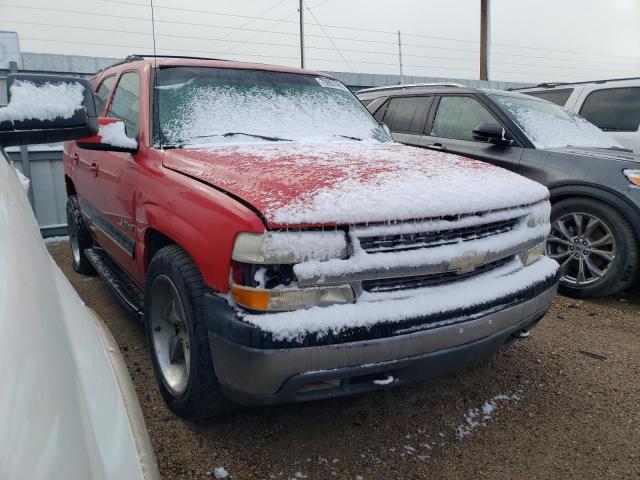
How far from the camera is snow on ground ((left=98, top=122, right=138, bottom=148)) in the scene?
2617mm

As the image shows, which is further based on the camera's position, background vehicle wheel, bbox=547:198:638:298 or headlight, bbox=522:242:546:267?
background vehicle wheel, bbox=547:198:638:298

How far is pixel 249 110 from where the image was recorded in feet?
9.82

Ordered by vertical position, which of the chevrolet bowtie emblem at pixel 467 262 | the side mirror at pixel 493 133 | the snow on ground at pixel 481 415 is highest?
the side mirror at pixel 493 133

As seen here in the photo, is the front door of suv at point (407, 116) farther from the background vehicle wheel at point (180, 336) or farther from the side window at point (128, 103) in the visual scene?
the background vehicle wheel at point (180, 336)

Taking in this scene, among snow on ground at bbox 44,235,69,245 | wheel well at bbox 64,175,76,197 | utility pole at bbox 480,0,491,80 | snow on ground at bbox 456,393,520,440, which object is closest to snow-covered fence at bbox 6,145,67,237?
snow on ground at bbox 44,235,69,245

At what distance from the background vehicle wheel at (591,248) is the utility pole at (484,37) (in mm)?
12812

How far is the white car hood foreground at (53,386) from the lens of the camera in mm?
618

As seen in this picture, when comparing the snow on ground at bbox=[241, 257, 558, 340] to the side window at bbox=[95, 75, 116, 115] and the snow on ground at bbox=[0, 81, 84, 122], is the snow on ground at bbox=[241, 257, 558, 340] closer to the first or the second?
the snow on ground at bbox=[0, 81, 84, 122]

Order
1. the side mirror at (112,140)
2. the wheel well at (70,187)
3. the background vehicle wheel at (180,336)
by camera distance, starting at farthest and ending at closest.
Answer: the wheel well at (70,187), the side mirror at (112,140), the background vehicle wheel at (180,336)

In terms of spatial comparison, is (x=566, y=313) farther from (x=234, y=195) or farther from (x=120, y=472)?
(x=120, y=472)

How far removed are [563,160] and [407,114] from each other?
75.1 inches

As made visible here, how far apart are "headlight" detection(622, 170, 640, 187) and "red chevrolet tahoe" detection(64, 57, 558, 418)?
1.73m

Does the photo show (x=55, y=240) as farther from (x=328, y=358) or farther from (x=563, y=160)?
(x=563, y=160)

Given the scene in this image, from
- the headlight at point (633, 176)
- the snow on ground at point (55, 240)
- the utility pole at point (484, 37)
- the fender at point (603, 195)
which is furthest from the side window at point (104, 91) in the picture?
the utility pole at point (484, 37)
